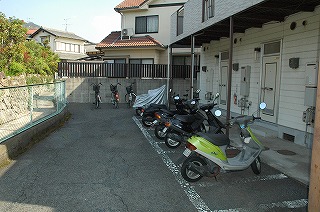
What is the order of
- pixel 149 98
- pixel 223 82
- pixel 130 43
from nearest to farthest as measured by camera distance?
1. pixel 149 98
2. pixel 223 82
3. pixel 130 43

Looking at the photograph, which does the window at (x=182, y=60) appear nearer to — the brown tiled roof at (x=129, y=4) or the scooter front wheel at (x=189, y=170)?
the brown tiled roof at (x=129, y=4)

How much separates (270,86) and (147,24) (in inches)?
529

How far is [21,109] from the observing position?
6547 mm

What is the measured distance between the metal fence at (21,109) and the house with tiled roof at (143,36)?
1102 cm

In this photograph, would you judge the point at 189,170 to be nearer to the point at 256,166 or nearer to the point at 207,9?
the point at 256,166

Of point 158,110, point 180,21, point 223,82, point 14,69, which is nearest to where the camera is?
point 158,110

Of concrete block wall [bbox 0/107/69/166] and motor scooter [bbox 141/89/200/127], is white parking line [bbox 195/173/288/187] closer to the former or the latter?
motor scooter [bbox 141/89/200/127]

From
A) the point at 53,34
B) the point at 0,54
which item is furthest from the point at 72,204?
the point at 53,34

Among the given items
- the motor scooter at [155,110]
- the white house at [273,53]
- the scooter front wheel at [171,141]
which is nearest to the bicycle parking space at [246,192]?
the scooter front wheel at [171,141]

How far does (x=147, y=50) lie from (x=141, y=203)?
51.5 feet

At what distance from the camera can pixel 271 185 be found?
13.5 feet

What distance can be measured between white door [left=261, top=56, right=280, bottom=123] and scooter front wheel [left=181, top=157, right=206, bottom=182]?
13.9 ft

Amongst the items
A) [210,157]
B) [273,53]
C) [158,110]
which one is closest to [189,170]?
[210,157]

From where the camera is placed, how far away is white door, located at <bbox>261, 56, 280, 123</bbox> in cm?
749
